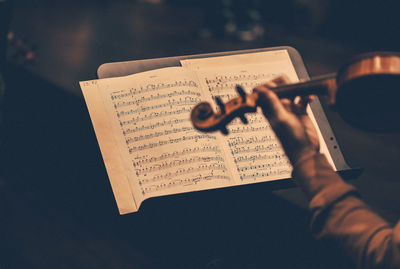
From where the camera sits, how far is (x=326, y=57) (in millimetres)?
3562

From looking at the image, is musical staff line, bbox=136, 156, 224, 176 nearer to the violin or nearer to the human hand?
the violin

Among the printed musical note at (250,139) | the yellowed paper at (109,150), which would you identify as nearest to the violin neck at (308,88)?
the printed musical note at (250,139)

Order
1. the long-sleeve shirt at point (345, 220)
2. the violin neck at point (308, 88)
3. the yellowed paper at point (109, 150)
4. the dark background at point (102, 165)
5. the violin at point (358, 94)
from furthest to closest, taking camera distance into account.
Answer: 1. the dark background at point (102, 165)
2. the yellowed paper at point (109, 150)
3. the violin neck at point (308, 88)
4. the violin at point (358, 94)
5. the long-sleeve shirt at point (345, 220)

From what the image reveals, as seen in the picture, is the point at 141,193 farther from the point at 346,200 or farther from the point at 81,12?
the point at 81,12

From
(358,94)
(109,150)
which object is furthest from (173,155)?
(358,94)

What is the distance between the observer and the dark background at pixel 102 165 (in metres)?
1.35

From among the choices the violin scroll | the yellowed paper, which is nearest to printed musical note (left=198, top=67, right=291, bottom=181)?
the violin scroll

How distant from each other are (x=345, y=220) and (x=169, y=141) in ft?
1.74

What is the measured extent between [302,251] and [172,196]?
1.65ft

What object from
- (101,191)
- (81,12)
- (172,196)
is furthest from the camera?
(81,12)

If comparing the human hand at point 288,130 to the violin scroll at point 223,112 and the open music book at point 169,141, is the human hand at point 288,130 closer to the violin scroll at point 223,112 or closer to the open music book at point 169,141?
the violin scroll at point 223,112

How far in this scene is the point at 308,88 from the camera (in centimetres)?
108

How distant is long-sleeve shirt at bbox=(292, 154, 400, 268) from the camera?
843mm

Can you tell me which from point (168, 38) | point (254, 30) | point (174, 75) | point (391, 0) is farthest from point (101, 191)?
point (391, 0)
